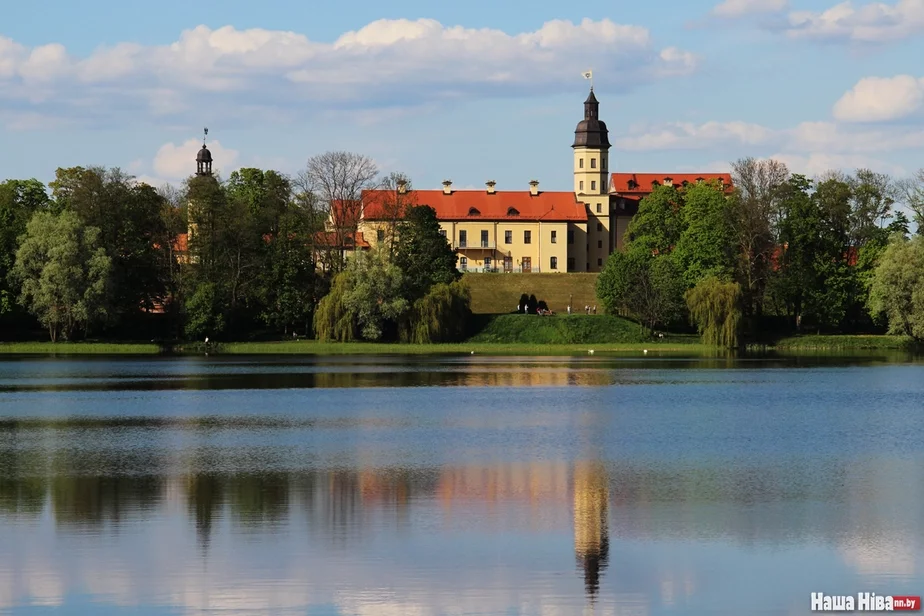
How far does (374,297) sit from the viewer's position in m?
74.4

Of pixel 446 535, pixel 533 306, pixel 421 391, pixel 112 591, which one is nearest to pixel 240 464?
pixel 446 535

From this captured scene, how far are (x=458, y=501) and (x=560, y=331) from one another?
2235 inches

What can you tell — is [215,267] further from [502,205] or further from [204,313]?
[502,205]

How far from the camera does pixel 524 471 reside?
88.2 ft

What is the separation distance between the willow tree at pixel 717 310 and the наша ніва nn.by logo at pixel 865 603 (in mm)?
56986

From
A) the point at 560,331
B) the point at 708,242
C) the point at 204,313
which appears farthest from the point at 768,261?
the point at 204,313

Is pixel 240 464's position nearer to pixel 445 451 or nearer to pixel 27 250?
pixel 445 451

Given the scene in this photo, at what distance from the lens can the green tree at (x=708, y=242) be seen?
259ft

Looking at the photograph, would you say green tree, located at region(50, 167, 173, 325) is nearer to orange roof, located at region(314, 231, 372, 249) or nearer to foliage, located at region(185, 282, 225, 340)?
foliage, located at region(185, 282, 225, 340)

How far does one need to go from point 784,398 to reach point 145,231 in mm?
47182

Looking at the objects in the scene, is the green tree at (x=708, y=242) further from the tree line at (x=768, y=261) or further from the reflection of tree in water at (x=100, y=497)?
the reflection of tree in water at (x=100, y=497)

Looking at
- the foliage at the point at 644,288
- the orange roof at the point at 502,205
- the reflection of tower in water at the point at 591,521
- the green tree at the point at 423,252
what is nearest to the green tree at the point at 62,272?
the green tree at the point at 423,252

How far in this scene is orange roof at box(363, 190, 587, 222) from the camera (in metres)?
114

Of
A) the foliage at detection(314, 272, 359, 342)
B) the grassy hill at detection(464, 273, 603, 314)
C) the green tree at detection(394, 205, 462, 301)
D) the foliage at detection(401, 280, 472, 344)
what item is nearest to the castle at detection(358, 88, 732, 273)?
the grassy hill at detection(464, 273, 603, 314)
